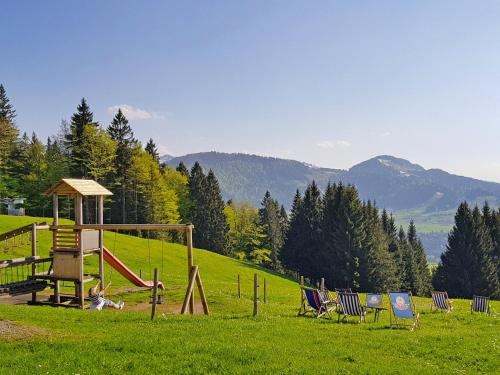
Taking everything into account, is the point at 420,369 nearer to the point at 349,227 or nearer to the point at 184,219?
the point at 349,227

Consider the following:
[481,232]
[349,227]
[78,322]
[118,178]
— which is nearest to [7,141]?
[118,178]

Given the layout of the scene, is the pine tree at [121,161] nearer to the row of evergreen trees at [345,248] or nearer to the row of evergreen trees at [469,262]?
the row of evergreen trees at [345,248]

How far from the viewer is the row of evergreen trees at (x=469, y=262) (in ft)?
227

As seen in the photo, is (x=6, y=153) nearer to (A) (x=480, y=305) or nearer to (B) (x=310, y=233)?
(B) (x=310, y=233)

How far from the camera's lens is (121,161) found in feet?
250

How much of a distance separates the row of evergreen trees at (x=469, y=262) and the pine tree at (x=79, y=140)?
56893 millimetres

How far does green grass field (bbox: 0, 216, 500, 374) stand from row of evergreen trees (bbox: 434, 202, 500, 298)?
5463cm

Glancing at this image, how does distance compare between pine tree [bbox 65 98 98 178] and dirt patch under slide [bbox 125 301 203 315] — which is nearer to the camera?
dirt patch under slide [bbox 125 301 203 315]

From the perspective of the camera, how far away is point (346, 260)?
2660 inches

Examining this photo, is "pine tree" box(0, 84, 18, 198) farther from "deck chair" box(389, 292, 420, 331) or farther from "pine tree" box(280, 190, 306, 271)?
"deck chair" box(389, 292, 420, 331)

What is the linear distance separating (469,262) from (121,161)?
2277 inches

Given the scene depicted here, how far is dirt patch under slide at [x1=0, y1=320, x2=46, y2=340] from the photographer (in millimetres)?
13688

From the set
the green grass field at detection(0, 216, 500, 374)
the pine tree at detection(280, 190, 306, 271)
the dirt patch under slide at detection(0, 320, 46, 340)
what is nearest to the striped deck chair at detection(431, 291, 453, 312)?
the green grass field at detection(0, 216, 500, 374)

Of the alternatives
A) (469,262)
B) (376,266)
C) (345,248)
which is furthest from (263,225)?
(469,262)
